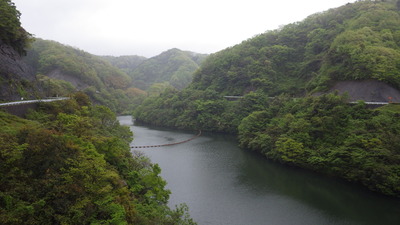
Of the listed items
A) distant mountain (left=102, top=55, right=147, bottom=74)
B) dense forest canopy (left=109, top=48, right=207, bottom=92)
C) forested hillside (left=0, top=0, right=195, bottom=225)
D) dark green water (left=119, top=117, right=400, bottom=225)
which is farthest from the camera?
distant mountain (left=102, top=55, right=147, bottom=74)

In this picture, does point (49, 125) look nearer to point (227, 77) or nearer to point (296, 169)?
point (296, 169)

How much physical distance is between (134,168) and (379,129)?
2438cm

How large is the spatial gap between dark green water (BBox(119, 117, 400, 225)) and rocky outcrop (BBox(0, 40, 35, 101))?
1760 centimetres

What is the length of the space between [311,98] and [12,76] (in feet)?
121

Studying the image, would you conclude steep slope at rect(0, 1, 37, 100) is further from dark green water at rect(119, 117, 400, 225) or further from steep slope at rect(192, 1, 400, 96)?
steep slope at rect(192, 1, 400, 96)

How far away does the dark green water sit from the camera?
21969 millimetres

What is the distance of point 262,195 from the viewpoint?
2625cm

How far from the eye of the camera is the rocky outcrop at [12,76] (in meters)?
28.4

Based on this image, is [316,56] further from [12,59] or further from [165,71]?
[165,71]

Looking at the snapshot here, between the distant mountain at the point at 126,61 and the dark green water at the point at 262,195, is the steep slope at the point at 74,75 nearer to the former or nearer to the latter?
the dark green water at the point at 262,195

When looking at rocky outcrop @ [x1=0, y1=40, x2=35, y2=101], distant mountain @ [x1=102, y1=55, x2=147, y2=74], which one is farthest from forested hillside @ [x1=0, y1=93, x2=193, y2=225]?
distant mountain @ [x1=102, y1=55, x2=147, y2=74]

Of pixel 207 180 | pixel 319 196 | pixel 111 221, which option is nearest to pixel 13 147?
pixel 111 221

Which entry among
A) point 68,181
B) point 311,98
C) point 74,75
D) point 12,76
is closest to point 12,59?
point 12,76

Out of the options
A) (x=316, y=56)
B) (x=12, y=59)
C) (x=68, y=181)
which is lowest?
(x=68, y=181)
